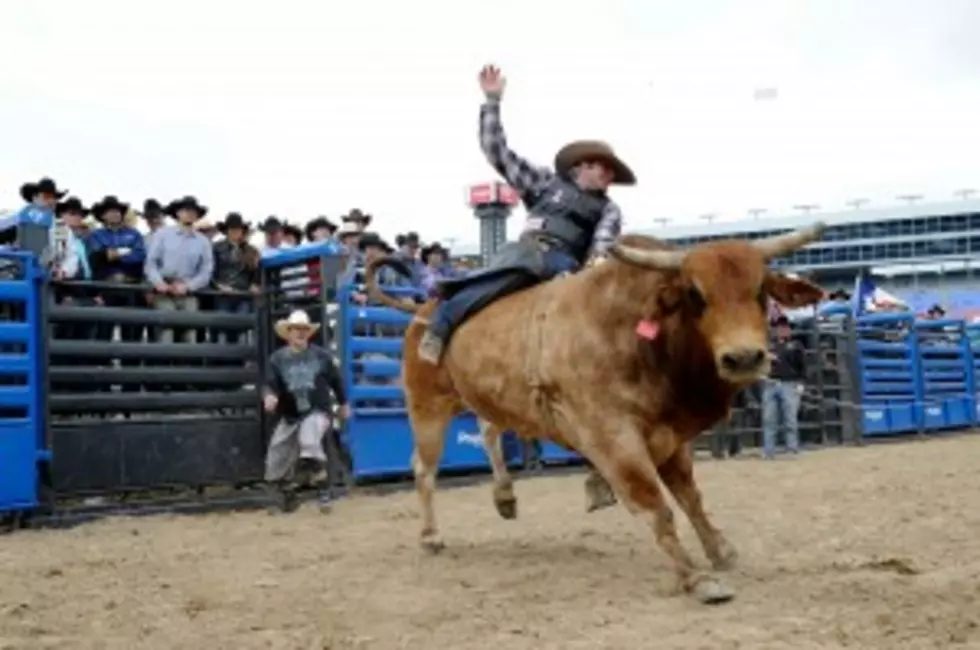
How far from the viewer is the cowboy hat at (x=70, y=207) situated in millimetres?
9153

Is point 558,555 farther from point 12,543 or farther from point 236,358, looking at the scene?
point 236,358

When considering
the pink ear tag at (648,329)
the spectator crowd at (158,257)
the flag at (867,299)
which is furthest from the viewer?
the flag at (867,299)

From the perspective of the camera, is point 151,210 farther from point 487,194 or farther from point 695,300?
point 487,194

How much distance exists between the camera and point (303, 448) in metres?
8.70

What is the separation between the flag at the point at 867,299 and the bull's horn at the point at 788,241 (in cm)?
1448

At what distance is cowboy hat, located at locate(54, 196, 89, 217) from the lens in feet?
30.0

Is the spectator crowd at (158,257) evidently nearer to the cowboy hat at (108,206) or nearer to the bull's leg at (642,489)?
the cowboy hat at (108,206)

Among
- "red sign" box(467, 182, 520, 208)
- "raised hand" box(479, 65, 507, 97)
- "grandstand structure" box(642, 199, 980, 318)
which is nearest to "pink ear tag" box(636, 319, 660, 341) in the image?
"raised hand" box(479, 65, 507, 97)

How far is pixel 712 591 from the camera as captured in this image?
4.32m

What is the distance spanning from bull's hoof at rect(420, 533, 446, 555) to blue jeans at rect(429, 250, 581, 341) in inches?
42.7

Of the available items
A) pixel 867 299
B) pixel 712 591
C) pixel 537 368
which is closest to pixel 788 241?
pixel 537 368

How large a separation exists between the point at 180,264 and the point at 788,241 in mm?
5793

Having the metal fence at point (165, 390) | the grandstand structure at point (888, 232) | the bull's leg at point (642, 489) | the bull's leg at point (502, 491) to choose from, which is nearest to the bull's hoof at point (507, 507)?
the bull's leg at point (502, 491)

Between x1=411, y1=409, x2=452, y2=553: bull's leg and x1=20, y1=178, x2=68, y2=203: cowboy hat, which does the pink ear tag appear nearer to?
x1=411, y1=409, x2=452, y2=553: bull's leg
